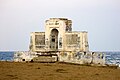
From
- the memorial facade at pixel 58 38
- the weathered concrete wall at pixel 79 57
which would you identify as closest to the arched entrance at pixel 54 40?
the memorial facade at pixel 58 38

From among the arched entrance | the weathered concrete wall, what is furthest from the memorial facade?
the weathered concrete wall

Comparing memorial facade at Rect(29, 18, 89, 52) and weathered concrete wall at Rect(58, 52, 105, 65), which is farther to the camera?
memorial facade at Rect(29, 18, 89, 52)

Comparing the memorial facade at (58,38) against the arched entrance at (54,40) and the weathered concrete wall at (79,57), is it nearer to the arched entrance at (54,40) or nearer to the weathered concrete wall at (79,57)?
the arched entrance at (54,40)

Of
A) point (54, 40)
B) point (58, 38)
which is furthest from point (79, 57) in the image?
point (54, 40)

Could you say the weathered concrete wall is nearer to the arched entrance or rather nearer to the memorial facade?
the memorial facade

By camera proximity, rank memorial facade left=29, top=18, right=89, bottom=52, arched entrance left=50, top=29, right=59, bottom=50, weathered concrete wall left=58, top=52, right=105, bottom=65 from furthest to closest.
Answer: arched entrance left=50, top=29, right=59, bottom=50 → memorial facade left=29, top=18, right=89, bottom=52 → weathered concrete wall left=58, top=52, right=105, bottom=65

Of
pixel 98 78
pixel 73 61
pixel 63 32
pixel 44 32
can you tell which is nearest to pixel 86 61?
pixel 73 61

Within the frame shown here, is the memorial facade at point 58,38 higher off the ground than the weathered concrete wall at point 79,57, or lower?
higher

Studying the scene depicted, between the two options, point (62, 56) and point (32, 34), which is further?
Result: point (32, 34)

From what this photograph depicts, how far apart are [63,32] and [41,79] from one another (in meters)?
28.1

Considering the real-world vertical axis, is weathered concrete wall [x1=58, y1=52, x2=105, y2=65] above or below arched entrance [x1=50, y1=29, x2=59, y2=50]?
below

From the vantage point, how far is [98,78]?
23.2 metres

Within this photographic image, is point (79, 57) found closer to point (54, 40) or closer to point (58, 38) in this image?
point (58, 38)

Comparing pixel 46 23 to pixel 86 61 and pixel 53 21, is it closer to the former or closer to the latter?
pixel 53 21
